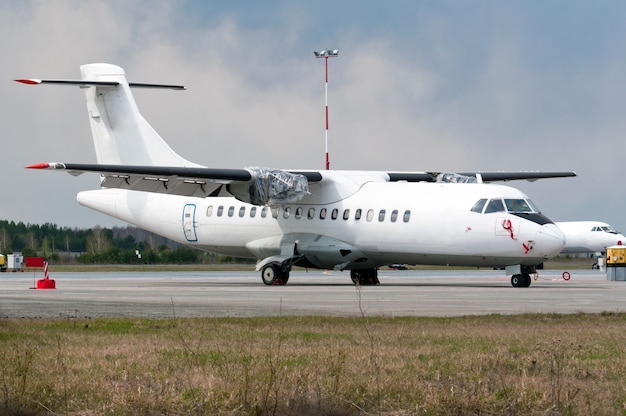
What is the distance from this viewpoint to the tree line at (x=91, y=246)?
69062 millimetres

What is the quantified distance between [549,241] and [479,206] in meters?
2.48

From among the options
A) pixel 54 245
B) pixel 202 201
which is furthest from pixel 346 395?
pixel 54 245

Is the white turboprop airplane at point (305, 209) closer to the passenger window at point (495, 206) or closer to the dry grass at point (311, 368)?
the passenger window at point (495, 206)

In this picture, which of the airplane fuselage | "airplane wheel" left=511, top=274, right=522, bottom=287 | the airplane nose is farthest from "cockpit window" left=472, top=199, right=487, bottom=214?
"airplane wheel" left=511, top=274, right=522, bottom=287

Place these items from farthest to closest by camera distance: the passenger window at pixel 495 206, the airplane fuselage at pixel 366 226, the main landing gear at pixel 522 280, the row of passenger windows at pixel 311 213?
the row of passenger windows at pixel 311 213
the main landing gear at pixel 522 280
the passenger window at pixel 495 206
the airplane fuselage at pixel 366 226

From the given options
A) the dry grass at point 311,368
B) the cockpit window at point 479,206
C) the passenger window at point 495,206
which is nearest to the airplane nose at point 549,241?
the passenger window at point 495,206

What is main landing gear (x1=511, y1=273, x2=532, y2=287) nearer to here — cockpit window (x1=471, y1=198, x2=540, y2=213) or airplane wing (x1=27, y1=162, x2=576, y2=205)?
cockpit window (x1=471, y1=198, x2=540, y2=213)

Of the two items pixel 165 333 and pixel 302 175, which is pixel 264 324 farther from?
pixel 302 175

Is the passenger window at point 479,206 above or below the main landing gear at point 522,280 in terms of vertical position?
above

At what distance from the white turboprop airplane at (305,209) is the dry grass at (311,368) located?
1634 centimetres

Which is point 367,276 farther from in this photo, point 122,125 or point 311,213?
point 122,125

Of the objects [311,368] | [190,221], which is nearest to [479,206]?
[190,221]

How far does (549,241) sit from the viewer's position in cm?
3175

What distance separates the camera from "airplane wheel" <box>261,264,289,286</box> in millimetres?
35625
